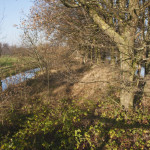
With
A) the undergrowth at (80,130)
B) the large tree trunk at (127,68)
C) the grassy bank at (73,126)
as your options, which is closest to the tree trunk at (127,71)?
the large tree trunk at (127,68)

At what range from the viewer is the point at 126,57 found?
439 cm

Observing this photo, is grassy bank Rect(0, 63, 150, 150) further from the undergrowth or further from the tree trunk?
the tree trunk

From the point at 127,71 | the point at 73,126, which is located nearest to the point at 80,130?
the point at 73,126

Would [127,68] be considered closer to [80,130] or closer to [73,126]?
[80,130]

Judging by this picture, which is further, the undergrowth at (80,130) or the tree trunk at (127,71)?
the tree trunk at (127,71)

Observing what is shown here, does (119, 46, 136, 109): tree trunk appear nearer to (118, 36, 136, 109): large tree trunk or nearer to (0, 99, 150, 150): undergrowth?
(118, 36, 136, 109): large tree trunk

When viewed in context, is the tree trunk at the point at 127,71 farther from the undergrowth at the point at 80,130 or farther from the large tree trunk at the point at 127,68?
the undergrowth at the point at 80,130

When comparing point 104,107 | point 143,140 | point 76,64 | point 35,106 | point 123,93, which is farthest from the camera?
point 76,64

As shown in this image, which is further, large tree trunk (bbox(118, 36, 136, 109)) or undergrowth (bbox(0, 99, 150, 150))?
large tree trunk (bbox(118, 36, 136, 109))

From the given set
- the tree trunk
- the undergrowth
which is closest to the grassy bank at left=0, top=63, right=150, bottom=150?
the undergrowth

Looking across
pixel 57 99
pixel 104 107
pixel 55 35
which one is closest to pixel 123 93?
pixel 104 107

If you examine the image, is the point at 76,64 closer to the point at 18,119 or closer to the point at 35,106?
the point at 35,106

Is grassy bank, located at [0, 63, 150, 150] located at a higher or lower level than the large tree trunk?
lower

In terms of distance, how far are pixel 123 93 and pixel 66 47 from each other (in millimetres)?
7886
